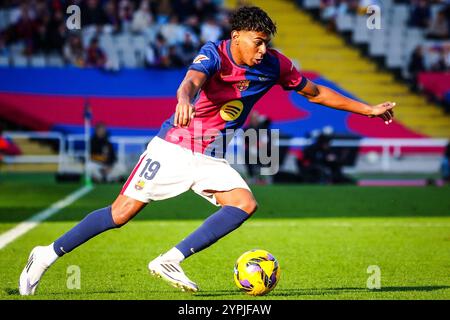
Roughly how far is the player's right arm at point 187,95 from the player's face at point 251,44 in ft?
1.43

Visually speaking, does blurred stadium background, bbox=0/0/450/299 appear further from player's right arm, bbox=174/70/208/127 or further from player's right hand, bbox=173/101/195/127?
player's right hand, bbox=173/101/195/127

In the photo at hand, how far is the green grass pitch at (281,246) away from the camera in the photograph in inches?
322

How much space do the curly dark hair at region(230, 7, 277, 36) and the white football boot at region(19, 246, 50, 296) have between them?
2.36 m

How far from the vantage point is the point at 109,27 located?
29125 millimetres

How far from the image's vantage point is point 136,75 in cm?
2803

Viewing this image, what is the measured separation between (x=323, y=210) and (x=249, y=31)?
29.7 ft

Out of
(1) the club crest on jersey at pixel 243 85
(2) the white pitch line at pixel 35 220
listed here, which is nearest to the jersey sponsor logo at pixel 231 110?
(1) the club crest on jersey at pixel 243 85

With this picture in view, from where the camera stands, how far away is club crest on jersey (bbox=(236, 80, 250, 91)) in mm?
7902

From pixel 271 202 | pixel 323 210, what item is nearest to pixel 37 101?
pixel 271 202

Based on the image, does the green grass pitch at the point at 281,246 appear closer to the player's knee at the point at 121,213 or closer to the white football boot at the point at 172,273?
the white football boot at the point at 172,273

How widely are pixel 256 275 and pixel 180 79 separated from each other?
20292 millimetres
